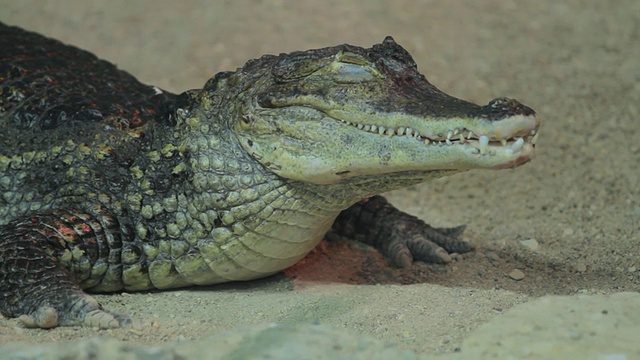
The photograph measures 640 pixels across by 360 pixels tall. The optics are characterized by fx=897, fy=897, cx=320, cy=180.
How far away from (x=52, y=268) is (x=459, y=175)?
380cm

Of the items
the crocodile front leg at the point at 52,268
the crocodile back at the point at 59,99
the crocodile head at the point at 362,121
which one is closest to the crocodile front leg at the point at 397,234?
the crocodile head at the point at 362,121

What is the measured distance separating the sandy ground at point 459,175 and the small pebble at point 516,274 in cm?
4

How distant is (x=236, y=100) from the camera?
16.6ft

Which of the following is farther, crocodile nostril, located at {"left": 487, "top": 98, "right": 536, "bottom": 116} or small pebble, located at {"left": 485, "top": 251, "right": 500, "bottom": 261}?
small pebble, located at {"left": 485, "top": 251, "right": 500, "bottom": 261}

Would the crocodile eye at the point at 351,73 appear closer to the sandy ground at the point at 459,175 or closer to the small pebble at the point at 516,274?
the sandy ground at the point at 459,175

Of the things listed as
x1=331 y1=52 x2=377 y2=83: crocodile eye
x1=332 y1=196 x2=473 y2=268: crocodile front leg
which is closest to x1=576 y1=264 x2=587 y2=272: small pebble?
x1=332 y1=196 x2=473 y2=268: crocodile front leg

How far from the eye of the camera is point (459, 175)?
7.58 metres

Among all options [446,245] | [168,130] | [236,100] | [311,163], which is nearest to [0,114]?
[168,130]

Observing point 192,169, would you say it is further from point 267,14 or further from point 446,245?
point 267,14

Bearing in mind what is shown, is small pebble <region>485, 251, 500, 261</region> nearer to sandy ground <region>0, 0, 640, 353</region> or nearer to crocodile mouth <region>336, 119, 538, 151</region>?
sandy ground <region>0, 0, 640, 353</region>

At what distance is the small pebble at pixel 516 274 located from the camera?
217 inches

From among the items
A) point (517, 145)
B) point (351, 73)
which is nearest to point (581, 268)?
point (517, 145)

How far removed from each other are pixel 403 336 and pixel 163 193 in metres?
1.71

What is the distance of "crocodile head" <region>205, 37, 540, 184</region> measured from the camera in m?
4.27
